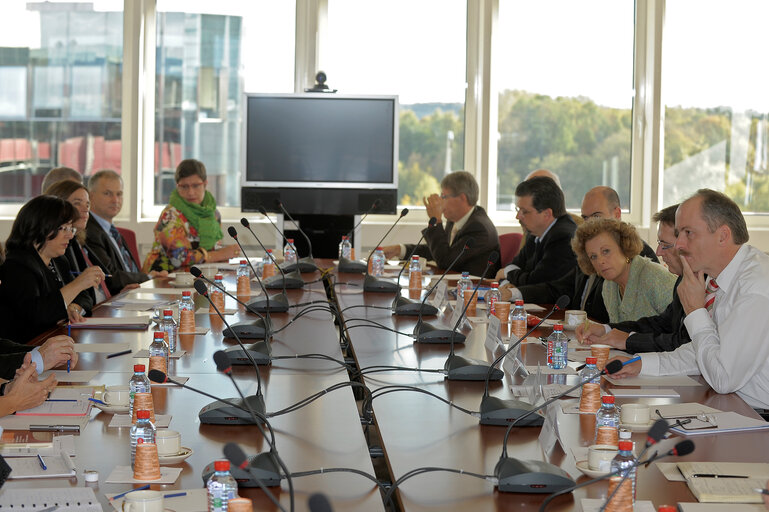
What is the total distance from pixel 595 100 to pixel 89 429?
6.09 metres

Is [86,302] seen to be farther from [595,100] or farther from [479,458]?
[595,100]

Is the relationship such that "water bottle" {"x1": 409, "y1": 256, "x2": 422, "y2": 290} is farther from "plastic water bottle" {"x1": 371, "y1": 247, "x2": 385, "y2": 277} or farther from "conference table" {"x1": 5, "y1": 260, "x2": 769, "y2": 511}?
"conference table" {"x1": 5, "y1": 260, "x2": 769, "y2": 511}

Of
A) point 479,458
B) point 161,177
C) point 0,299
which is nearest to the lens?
point 479,458

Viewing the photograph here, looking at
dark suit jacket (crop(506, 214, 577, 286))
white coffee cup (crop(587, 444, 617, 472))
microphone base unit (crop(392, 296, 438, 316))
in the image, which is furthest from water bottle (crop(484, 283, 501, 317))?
white coffee cup (crop(587, 444, 617, 472))

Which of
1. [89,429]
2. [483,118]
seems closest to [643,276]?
[89,429]

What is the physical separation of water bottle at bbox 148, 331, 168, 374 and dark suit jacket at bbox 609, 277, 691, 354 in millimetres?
1494

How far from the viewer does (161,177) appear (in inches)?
291

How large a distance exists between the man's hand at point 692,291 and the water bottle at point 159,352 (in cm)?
149

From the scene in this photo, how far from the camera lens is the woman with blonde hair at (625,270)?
3750 mm

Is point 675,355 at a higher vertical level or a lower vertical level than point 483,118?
lower

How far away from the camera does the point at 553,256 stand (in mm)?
4914

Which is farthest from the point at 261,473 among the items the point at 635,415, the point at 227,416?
the point at 635,415

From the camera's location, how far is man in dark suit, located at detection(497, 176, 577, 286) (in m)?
4.89

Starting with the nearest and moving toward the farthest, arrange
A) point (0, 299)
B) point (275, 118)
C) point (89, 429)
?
point (89, 429), point (0, 299), point (275, 118)
